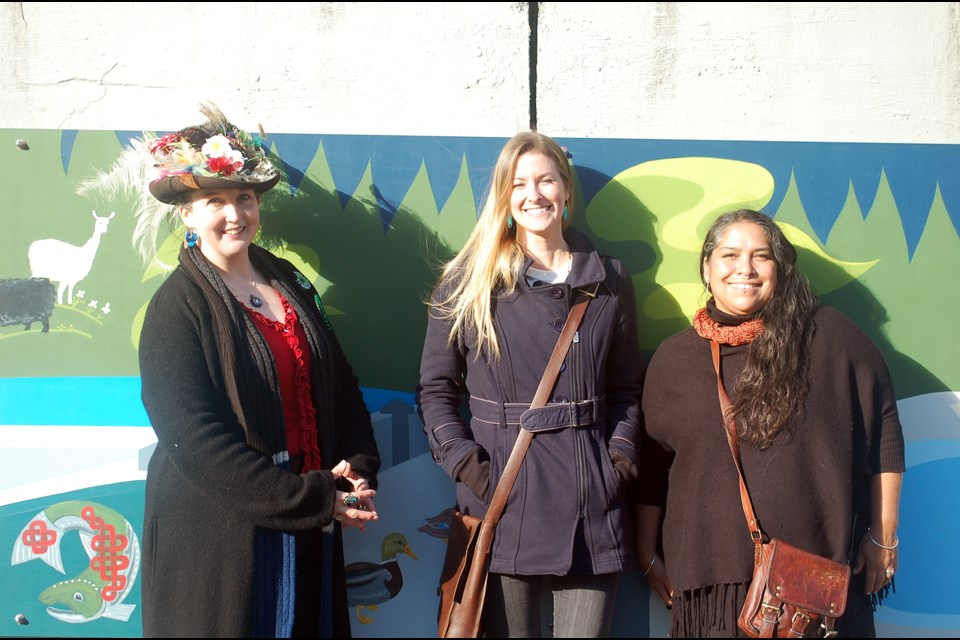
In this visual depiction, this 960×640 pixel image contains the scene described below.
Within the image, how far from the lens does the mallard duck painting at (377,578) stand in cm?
315

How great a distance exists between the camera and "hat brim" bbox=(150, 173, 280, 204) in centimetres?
262

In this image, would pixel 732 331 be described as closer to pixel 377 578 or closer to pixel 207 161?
pixel 377 578

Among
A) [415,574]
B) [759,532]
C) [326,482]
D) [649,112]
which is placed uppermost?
[649,112]

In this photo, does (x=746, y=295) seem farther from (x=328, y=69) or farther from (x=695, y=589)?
(x=328, y=69)

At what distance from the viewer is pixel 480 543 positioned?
8.61 feet

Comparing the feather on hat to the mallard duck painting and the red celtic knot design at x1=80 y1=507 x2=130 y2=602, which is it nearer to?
the red celtic knot design at x1=80 y1=507 x2=130 y2=602

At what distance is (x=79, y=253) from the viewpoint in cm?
316

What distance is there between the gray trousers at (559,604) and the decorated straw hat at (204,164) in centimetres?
157

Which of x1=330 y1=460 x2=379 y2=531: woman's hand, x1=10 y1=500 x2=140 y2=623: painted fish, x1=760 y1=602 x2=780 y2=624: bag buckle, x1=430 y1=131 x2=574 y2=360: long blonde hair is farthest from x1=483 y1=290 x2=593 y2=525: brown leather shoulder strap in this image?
x1=10 y1=500 x2=140 y2=623: painted fish

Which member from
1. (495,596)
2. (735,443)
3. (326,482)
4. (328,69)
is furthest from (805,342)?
(328,69)

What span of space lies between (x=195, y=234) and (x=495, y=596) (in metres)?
1.59

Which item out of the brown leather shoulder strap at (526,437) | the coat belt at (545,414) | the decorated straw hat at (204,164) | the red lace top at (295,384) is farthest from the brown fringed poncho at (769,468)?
the decorated straw hat at (204,164)

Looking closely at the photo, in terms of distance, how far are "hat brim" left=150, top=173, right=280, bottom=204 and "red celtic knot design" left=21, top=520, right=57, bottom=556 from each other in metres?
1.42

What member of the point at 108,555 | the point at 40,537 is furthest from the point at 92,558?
the point at 40,537
